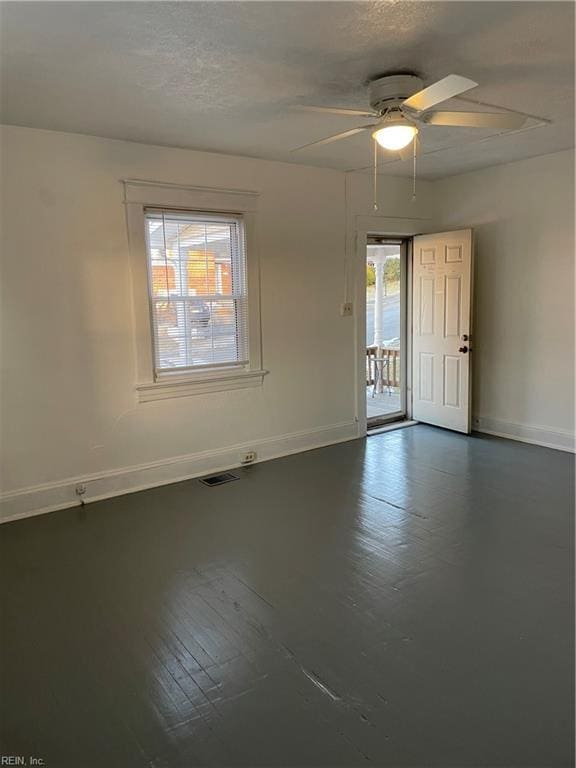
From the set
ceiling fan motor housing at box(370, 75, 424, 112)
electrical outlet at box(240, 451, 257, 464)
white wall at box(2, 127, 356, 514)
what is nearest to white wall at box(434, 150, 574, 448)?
white wall at box(2, 127, 356, 514)

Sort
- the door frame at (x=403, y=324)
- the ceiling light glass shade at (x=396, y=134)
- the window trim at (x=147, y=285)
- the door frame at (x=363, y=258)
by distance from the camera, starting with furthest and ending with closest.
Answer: the door frame at (x=403, y=324) → the door frame at (x=363, y=258) → the window trim at (x=147, y=285) → the ceiling light glass shade at (x=396, y=134)

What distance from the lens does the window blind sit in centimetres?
407

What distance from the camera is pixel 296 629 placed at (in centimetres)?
237

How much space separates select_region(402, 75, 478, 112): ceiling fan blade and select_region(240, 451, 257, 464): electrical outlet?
305 cm

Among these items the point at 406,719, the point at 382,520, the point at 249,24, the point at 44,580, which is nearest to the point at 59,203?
the point at 249,24

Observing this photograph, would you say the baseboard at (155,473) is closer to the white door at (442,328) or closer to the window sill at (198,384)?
the window sill at (198,384)

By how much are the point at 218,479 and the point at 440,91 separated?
316 cm

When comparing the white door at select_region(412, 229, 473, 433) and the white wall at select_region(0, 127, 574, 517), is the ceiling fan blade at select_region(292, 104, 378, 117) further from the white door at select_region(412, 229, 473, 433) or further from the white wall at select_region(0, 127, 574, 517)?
the white door at select_region(412, 229, 473, 433)

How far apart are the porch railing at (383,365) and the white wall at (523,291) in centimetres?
225

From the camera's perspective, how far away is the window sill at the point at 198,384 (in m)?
4.11

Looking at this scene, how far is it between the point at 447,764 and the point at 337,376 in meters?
3.79

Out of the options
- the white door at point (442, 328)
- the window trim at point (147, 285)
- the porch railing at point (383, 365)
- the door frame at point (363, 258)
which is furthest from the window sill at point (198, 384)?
the porch railing at point (383, 365)

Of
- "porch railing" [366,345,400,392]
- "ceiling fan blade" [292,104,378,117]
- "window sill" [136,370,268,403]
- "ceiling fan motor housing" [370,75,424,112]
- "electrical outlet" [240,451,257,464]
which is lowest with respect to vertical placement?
"electrical outlet" [240,451,257,464]

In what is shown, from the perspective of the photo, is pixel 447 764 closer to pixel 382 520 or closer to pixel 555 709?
pixel 555 709
